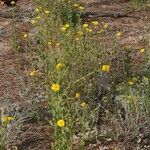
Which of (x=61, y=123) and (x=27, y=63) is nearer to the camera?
(x=61, y=123)

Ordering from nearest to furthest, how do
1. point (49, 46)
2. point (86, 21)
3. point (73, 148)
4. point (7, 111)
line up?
point (73, 148) → point (7, 111) → point (49, 46) → point (86, 21)

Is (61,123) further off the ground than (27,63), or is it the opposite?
(61,123)

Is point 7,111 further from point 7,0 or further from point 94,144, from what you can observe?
point 7,0

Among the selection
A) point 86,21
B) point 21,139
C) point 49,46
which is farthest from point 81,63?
point 86,21

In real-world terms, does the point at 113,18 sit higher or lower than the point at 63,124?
lower

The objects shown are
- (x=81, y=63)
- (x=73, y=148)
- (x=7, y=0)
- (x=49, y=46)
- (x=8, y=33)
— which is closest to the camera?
(x=73, y=148)

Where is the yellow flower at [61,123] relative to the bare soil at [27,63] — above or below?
above

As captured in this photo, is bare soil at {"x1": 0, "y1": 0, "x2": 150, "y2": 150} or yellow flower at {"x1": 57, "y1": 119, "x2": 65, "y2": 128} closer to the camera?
yellow flower at {"x1": 57, "y1": 119, "x2": 65, "y2": 128}

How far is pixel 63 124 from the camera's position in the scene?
3.98 meters

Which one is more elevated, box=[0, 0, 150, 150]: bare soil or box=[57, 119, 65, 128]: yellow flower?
box=[57, 119, 65, 128]: yellow flower

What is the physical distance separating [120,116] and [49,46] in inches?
80.8

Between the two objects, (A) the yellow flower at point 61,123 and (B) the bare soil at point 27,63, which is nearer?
(A) the yellow flower at point 61,123

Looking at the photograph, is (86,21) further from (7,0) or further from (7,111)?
(7,111)

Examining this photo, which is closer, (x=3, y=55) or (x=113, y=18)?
(x=3, y=55)
